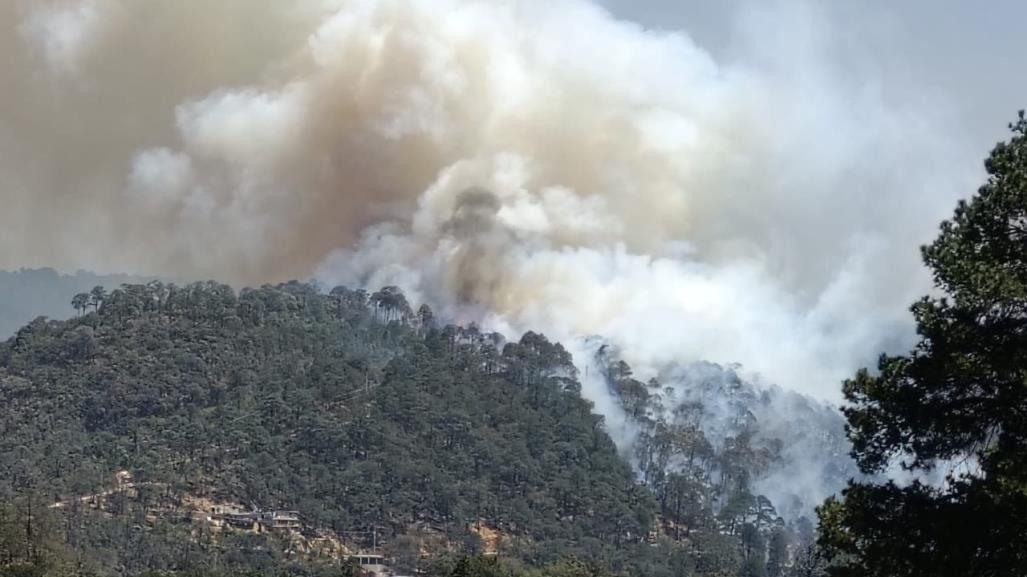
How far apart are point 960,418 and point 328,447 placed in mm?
69897

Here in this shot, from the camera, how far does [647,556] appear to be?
73.8 m

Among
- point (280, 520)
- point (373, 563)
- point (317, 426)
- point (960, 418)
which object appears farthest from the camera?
point (317, 426)

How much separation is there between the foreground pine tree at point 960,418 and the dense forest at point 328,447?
172 feet

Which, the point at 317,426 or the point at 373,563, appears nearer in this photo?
the point at 373,563

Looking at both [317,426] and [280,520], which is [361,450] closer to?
[317,426]

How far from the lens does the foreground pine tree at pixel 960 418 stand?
45.0 feet

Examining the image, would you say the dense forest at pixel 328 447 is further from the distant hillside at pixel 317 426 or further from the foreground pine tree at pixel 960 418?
the foreground pine tree at pixel 960 418

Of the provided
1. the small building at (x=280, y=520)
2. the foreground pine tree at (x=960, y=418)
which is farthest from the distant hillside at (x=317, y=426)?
the foreground pine tree at (x=960, y=418)

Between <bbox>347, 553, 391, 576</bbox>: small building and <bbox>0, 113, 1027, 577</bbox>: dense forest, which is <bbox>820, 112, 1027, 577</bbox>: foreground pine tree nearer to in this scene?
<bbox>0, 113, 1027, 577</bbox>: dense forest

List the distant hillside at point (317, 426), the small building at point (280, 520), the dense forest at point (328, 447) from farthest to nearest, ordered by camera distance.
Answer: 1. the distant hillside at point (317, 426)
2. the small building at point (280, 520)
3. the dense forest at point (328, 447)

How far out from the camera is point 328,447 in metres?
81.8

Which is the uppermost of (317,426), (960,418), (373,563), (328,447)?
(317,426)

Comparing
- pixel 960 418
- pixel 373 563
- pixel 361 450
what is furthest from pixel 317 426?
pixel 960 418

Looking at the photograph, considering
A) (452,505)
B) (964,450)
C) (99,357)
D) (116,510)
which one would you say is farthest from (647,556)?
(964,450)
